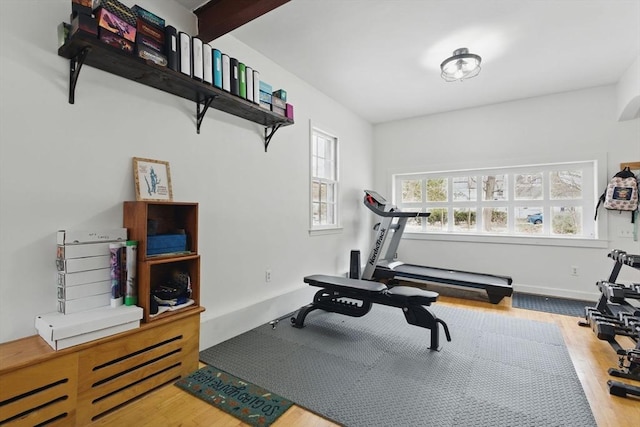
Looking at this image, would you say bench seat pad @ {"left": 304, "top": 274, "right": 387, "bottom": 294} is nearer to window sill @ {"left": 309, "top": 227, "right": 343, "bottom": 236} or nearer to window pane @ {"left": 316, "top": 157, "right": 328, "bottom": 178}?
window sill @ {"left": 309, "top": 227, "right": 343, "bottom": 236}

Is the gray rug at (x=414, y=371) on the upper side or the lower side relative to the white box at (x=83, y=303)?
lower

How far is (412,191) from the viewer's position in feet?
17.5

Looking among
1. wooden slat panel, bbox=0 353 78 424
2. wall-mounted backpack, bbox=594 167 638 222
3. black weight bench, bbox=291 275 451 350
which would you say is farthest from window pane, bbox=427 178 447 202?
wooden slat panel, bbox=0 353 78 424

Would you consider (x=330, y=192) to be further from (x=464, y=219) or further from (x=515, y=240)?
(x=515, y=240)

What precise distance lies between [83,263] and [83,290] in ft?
0.51

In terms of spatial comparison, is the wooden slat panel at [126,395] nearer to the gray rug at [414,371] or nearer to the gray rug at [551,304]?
A: the gray rug at [414,371]

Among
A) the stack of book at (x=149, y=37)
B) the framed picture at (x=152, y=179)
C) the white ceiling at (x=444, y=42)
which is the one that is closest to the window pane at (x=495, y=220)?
the white ceiling at (x=444, y=42)

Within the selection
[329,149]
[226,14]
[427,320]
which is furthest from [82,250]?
[329,149]

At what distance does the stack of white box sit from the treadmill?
3.10m

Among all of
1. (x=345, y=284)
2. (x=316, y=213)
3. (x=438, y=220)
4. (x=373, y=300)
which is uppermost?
(x=316, y=213)

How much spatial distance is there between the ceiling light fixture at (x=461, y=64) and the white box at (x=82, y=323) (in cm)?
349

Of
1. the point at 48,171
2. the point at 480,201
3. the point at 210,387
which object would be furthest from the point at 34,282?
the point at 480,201

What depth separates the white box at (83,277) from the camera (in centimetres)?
164

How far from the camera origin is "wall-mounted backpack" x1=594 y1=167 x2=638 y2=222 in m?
3.55
